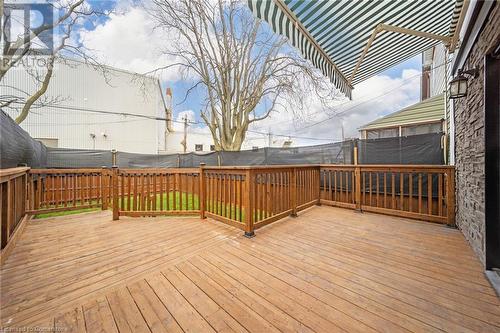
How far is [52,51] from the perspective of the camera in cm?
697

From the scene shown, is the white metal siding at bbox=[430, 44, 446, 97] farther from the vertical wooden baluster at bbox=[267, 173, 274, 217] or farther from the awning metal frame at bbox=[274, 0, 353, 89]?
the vertical wooden baluster at bbox=[267, 173, 274, 217]

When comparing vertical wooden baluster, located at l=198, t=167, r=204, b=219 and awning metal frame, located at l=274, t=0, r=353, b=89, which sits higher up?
awning metal frame, located at l=274, t=0, r=353, b=89

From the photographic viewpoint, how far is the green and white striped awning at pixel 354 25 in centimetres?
180

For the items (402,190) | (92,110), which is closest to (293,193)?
(402,190)

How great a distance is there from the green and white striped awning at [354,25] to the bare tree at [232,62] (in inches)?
166

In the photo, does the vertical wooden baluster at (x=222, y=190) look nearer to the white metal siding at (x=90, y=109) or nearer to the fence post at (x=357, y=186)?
the fence post at (x=357, y=186)

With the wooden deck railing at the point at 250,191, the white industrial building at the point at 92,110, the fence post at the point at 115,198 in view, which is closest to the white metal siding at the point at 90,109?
the white industrial building at the point at 92,110

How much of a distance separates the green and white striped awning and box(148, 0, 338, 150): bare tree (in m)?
4.21

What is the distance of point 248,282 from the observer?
1.71 meters

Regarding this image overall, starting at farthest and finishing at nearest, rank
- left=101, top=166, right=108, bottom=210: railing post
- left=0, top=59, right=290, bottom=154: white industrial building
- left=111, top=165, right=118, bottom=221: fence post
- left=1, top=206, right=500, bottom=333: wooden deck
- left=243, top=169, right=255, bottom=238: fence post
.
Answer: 1. left=0, top=59, right=290, bottom=154: white industrial building
2. left=101, top=166, right=108, bottom=210: railing post
3. left=111, top=165, right=118, bottom=221: fence post
4. left=243, top=169, right=255, bottom=238: fence post
5. left=1, top=206, right=500, bottom=333: wooden deck

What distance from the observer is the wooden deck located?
4.23ft

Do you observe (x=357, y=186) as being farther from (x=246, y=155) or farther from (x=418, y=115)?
(x=418, y=115)

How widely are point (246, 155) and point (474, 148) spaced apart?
5098 mm

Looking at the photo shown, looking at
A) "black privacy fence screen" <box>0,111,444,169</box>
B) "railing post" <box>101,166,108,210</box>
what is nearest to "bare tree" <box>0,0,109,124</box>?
"black privacy fence screen" <box>0,111,444,169</box>
